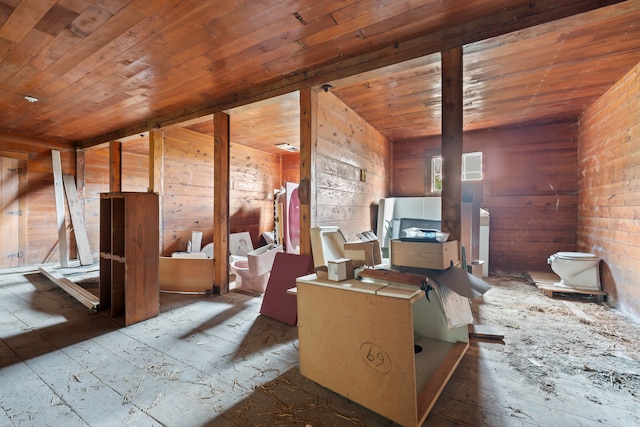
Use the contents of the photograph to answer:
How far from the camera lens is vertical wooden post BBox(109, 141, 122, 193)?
4656mm

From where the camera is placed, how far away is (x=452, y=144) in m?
1.98

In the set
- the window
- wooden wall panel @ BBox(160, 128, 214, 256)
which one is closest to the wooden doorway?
wooden wall panel @ BBox(160, 128, 214, 256)

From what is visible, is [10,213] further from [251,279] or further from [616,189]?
[616,189]

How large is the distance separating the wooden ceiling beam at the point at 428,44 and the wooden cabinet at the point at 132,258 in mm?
1445

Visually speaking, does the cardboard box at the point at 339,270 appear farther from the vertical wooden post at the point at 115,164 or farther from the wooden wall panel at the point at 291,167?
the wooden wall panel at the point at 291,167

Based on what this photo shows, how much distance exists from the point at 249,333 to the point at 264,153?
15.0 ft

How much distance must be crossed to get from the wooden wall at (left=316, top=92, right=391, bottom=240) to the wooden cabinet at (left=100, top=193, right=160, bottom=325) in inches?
60.4

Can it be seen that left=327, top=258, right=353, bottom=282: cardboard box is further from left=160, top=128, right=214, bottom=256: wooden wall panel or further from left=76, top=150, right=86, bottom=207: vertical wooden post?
left=76, top=150, right=86, bottom=207: vertical wooden post

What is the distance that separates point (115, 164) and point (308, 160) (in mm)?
3972

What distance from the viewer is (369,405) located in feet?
4.10

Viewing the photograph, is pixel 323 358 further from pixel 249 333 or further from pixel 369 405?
pixel 249 333

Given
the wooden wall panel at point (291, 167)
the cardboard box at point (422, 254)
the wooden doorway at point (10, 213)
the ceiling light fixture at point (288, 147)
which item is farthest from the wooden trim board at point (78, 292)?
the wooden wall panel at point (291, 167)

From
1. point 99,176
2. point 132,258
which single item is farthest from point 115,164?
point 132,258

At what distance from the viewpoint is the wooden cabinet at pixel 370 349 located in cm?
114
